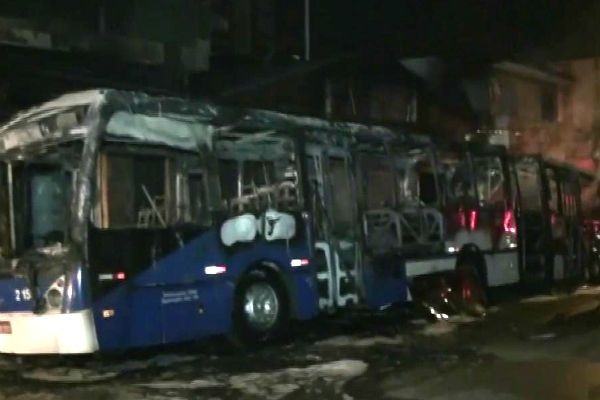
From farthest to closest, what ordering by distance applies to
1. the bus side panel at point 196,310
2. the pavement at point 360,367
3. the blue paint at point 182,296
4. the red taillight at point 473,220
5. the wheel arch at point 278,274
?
1. the red taillight at point 473,220
2. the wheel arch at point 278,274
3. the bus side panel at point 196,310
4. the blue paint at point 182,296
5. the pavement at point 360,367

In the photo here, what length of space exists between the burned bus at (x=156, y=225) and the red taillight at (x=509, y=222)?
15.5 ft

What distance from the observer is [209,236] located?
10.4 meters

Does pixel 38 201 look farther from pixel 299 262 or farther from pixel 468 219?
pixel 468 219

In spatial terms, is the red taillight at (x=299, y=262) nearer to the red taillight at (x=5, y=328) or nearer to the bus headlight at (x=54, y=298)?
the bus headlight at (x=54, y=298)

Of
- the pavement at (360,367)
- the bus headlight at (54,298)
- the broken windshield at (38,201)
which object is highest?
the broken windshield at (38,201)

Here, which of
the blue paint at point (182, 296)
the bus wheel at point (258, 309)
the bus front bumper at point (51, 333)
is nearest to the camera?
the bus front bumper at point (51, 333)

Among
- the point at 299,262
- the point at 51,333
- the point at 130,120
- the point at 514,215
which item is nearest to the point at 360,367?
the point at 299,262

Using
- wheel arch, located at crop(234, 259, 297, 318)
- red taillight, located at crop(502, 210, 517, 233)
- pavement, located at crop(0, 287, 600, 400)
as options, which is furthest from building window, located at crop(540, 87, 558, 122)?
wheel arch, located at crop(234, 259, 297, 318)

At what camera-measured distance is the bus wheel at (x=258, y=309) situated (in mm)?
10977

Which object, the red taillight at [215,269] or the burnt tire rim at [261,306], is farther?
the burnt tire rim at [261,306]

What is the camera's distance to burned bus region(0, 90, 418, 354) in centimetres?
914

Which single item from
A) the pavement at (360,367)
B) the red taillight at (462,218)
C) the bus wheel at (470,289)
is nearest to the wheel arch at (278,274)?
the pavement at (360,367)

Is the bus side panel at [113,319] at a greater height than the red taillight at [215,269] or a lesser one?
lesser

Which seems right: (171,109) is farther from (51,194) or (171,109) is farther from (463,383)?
(463,383)
